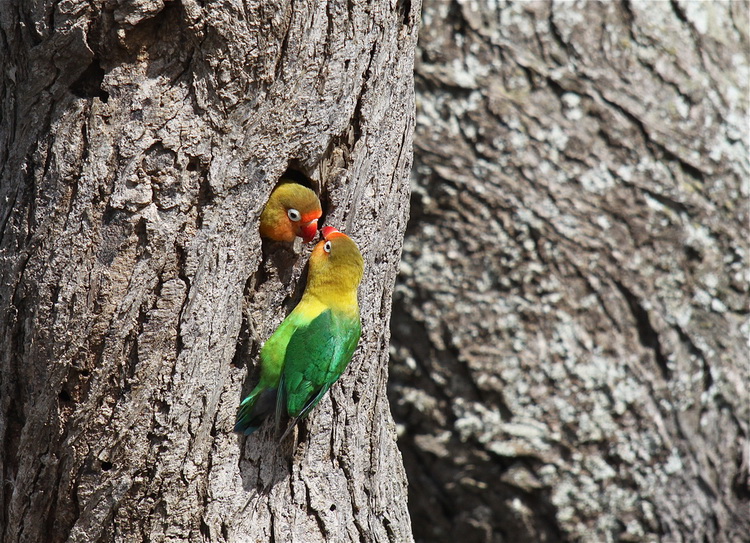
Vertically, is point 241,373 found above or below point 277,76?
below

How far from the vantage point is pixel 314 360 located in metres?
2.46

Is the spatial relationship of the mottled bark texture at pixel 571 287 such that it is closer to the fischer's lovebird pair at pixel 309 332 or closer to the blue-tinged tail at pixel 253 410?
the fischer's lovebird pair at pixel 309 332

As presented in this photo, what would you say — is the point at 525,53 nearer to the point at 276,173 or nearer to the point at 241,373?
the point at 276,173

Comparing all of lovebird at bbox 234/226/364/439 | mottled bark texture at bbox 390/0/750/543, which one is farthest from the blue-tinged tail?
mottled bark texture at bbox 390/0/750/543

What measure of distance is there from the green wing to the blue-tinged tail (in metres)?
0.07

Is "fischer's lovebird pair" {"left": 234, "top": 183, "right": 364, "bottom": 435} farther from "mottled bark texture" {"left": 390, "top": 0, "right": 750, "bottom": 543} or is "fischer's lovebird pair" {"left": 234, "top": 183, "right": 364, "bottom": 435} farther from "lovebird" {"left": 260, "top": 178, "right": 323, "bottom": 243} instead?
"mottled bark texture" {"left": 390, "top": 0, "right": 750, "bottom": 543}

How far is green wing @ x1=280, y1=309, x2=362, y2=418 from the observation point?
2416mm

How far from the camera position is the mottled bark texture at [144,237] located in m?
2.23

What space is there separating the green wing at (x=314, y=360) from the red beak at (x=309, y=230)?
259 mm

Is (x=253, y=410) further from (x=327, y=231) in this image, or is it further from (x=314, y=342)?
(x=327, y=231)

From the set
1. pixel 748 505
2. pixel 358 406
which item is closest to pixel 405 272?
pixel 358 406

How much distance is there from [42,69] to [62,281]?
665mm

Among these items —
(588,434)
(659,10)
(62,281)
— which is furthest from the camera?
(659,10)

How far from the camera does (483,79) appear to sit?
4.56 m
